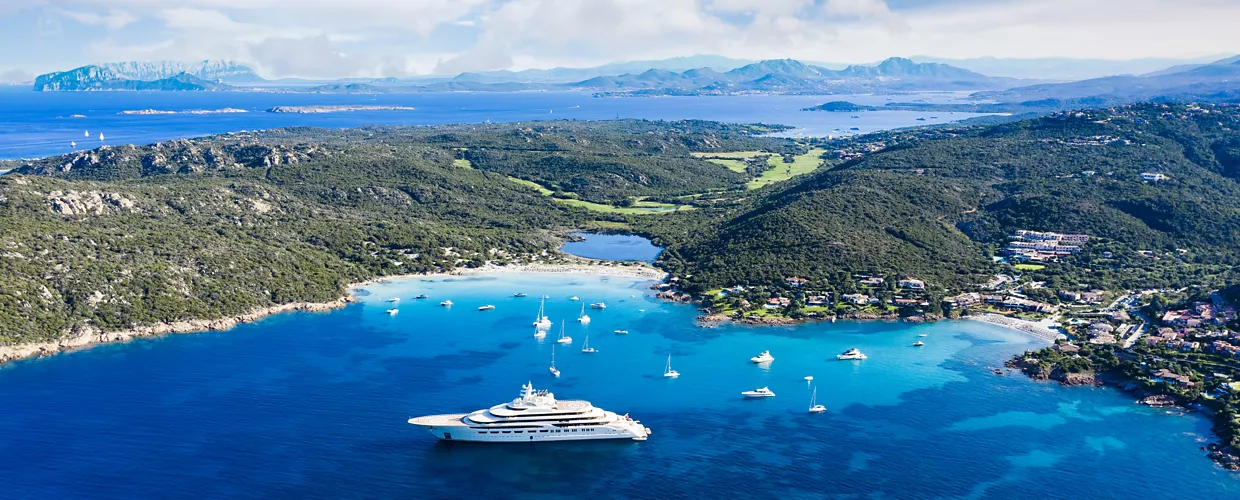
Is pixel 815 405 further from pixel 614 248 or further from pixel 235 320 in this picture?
pixel 614 248

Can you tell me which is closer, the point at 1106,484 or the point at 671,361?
the point at 1106,484

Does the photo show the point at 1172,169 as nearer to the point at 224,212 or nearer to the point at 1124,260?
the point at 1124,260

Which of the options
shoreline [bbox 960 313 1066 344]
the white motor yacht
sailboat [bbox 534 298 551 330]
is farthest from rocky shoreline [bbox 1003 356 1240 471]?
sailboat [bbox 534 298 551 330]

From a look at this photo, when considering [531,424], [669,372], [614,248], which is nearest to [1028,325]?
[669,372]

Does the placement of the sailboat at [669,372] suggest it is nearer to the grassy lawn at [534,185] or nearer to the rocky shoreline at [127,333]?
the rocky shoreline at [127,333]

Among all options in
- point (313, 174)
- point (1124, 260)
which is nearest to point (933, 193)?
point (1124, 260)

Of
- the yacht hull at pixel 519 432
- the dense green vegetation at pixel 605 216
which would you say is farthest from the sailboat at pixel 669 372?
the dense green vegetation at pixel 605 216
